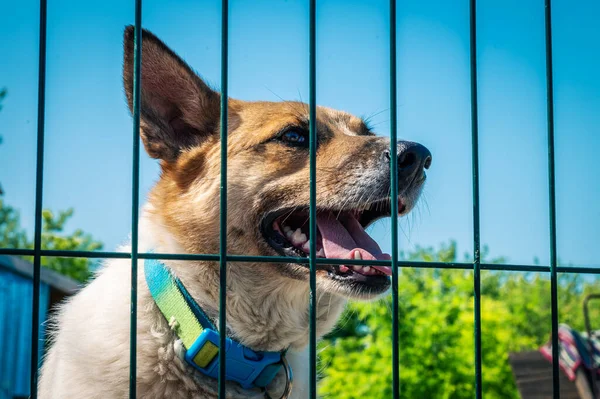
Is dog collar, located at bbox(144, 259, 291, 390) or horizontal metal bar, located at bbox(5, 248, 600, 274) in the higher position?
horizontal metal bar, located at bbox(5, 248, 600, 274)

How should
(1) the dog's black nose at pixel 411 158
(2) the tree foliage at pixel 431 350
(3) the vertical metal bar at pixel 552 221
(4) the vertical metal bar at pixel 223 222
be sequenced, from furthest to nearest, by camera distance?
(2) the tree foliage at pixel 431 350
(1) the dog's black nose at pixel 411 158
(3) the vertical metal bar at pixel 552 221
(4) the vertical metal bar at pixel 223 222

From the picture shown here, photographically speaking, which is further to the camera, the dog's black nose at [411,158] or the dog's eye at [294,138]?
the dog's eye at [294,138]

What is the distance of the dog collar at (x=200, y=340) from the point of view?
2162 millimetres

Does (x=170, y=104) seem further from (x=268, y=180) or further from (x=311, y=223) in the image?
(x=311, y=223)

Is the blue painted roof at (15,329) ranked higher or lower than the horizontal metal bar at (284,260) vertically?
lower

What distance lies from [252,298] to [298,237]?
280 millimetres

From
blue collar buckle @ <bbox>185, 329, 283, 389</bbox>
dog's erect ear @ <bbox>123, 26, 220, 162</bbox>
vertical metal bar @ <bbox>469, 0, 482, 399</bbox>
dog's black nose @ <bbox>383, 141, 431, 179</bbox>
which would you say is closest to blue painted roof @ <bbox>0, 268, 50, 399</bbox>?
dog's erect ear @ <bbox>123, 26, 220, 162</bbox>

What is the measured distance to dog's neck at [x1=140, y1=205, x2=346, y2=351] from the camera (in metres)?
2.39

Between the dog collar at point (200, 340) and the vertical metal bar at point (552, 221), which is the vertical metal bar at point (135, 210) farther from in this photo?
the vertical metal bar at point (552, 221)

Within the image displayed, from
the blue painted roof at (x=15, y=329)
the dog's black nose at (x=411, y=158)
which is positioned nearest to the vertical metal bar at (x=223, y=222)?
the dog's black nose at (x=411, y=158)

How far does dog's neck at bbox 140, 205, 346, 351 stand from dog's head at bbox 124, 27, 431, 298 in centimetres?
4

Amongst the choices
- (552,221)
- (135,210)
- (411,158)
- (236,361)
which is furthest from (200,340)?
(552,221)

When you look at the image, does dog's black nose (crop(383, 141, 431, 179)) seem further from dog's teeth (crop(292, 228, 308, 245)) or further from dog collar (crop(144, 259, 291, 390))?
dog collar (crop(144, 259, 291, 390))

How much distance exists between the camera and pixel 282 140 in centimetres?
277
